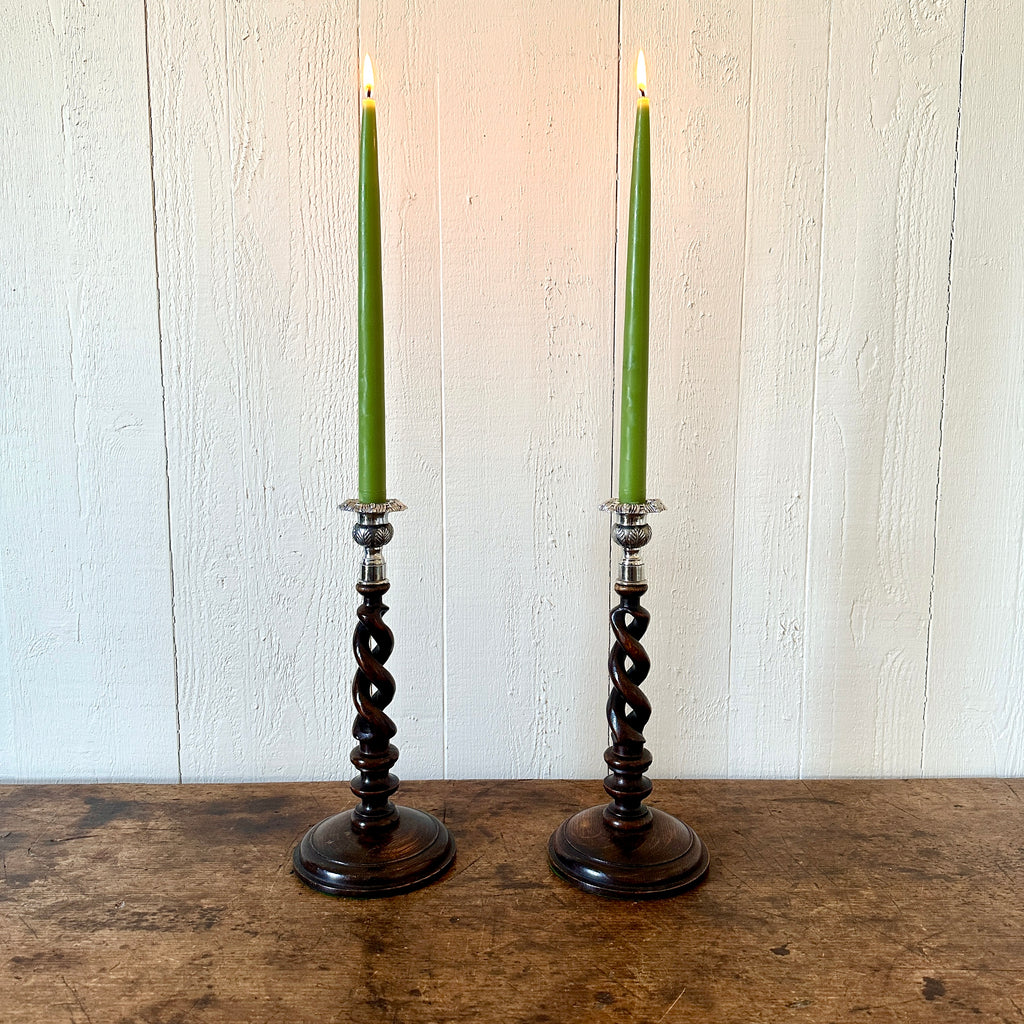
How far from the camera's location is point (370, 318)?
601 mm

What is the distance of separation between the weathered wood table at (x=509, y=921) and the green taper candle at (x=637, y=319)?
27 centimetres

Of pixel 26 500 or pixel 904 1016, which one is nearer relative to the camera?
pixel 904 1016

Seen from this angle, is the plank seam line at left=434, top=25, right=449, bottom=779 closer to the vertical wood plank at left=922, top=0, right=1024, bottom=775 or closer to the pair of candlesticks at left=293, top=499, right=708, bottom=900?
the pair of candlesticks at left=293, top=499, right=708, bottom=900

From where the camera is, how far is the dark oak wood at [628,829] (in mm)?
597

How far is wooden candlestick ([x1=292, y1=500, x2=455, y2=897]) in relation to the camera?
60 cm

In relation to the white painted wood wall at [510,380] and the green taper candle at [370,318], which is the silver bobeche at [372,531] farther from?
the white painted wood wall at [510,380]

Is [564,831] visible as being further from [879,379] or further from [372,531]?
[879,379]

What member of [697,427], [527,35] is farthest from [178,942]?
[527,35]

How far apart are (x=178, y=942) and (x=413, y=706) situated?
0.91 feet

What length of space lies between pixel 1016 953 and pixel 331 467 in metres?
0.59

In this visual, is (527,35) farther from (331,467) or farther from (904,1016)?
(904,1016)

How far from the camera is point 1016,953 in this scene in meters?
0.53

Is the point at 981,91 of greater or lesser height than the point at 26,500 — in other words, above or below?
above

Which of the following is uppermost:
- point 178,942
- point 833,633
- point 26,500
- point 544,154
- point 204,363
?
point 544,154
